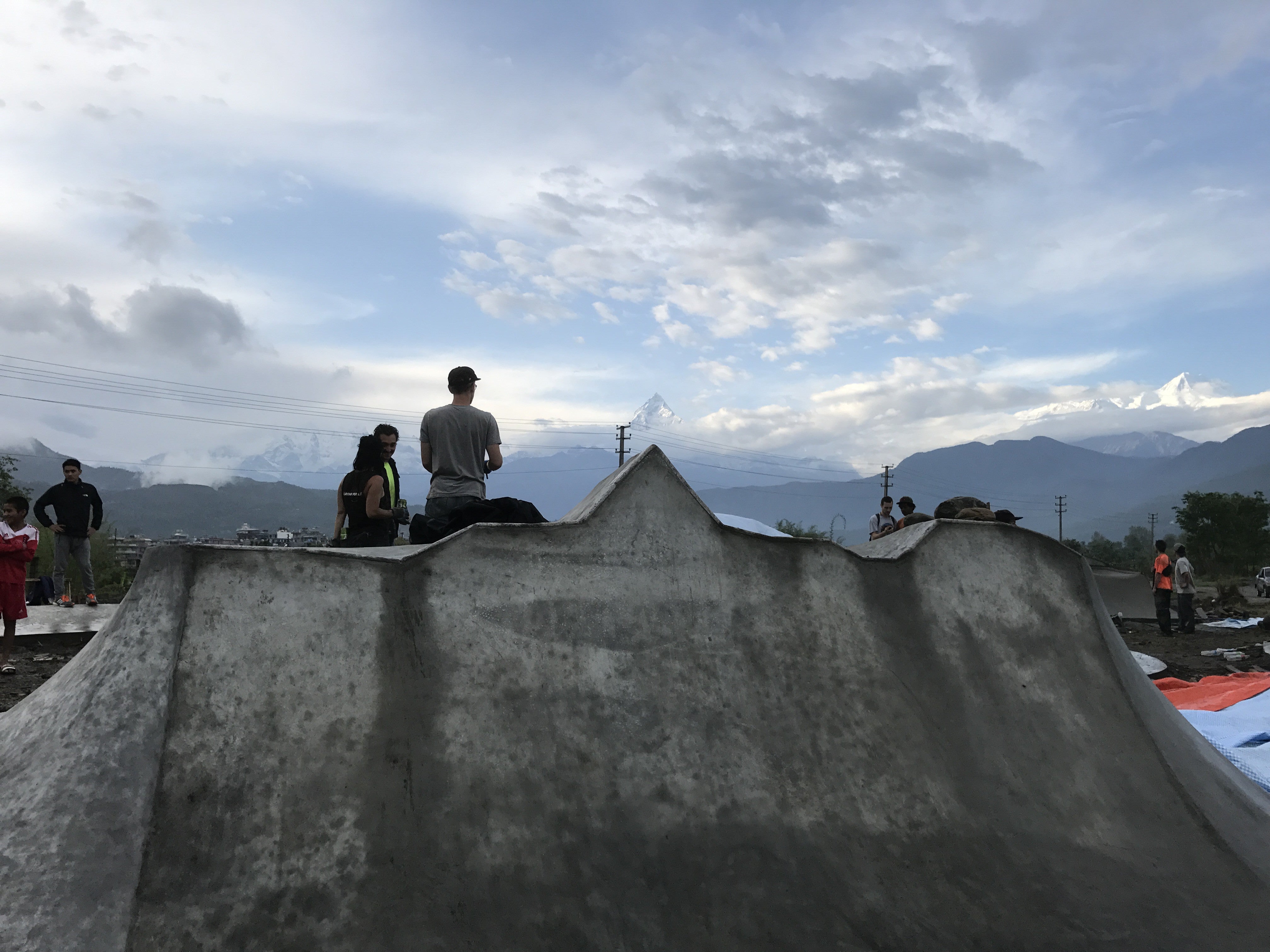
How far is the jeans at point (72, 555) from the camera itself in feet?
31.9

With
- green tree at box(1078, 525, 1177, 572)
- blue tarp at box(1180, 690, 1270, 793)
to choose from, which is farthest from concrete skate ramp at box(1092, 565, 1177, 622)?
green tree at box(1078, 525, 1177, 572)

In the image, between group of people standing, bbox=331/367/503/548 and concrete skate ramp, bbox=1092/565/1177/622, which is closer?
group of people standing, bbox=331/367/503/548

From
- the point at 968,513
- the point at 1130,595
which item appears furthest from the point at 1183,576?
the point at 968,513

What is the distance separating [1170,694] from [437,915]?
7681mm

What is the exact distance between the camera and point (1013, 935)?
7.81 ft

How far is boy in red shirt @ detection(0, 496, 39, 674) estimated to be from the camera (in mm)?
7004

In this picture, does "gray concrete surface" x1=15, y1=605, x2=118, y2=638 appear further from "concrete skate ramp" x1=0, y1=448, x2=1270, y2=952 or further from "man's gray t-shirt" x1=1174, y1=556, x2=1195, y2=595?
"man's gray t-shirt" x1=1174, y1=556, x2=1195, y2=595

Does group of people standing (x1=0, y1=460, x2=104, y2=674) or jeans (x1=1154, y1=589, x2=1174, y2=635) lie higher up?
group of people standing (x1=0, y1=460, x2=104, y2=674)

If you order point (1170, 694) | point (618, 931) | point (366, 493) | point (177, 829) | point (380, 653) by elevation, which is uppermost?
point (366, 493)

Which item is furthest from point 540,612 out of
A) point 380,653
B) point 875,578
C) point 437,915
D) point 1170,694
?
point 1170,694

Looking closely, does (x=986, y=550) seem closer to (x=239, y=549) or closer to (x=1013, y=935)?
(x=1013, y=935)

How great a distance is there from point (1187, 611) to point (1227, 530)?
2204 inches

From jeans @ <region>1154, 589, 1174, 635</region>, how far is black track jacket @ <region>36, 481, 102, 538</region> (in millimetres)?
18863

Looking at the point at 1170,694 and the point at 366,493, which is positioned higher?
the point at 366,493
